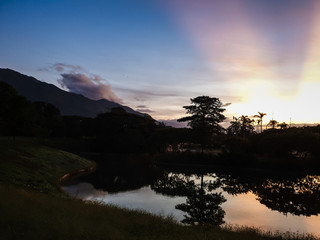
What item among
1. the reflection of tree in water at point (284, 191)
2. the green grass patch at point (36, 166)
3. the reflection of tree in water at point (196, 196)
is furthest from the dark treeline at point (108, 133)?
the reflection of tree in water at point (284, 191)

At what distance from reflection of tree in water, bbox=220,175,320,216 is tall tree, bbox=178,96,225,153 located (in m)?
19.1

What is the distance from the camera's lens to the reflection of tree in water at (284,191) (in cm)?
3241

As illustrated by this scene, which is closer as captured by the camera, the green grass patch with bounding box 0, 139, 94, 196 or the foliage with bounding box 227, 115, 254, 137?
the green grass patch with bounding box 0, 139, 94, 196

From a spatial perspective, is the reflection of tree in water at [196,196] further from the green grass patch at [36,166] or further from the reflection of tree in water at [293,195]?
the green grass patch at [36,166]

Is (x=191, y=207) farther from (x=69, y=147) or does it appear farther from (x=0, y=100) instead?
(x=69, y=147)

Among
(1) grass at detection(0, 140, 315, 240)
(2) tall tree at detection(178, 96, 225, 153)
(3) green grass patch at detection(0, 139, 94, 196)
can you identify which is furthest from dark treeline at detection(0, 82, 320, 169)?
(1) grass at detection(0, 140, 315, 240)

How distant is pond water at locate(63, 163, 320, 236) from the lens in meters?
27.3

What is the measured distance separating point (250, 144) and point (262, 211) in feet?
154

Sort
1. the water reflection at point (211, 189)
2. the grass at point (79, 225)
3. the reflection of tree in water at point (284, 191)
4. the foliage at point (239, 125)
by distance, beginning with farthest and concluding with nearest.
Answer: the foliage at point (239, 125) → the reflection of tree in water at point (284, 191) → the water reflection at point (211, 189) → the grass at point (79, 225)

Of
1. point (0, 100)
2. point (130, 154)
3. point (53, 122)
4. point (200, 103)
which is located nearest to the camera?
point (0, 100)

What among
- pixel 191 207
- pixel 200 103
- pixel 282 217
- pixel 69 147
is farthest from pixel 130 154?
pixel 282 217

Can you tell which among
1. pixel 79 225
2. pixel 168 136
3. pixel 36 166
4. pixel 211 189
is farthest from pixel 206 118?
pixel 79 225

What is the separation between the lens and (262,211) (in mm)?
30359

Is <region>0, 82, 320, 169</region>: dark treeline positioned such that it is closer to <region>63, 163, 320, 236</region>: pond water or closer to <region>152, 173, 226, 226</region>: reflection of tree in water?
<region>63, 163, 320, 236</region>: pond water
